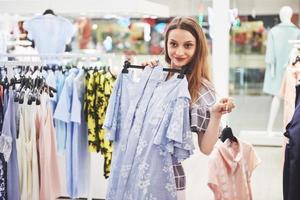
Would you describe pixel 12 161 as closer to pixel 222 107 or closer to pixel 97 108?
pixel 97 108

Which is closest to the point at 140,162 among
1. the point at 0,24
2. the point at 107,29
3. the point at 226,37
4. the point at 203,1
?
the point at 0,24

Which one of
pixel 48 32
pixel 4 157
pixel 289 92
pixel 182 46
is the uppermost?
pixel 48 32

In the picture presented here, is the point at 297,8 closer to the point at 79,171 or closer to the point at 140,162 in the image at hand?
the point at 79,171

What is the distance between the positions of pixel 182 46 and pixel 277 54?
528cm

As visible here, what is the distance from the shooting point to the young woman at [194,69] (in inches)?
97.2

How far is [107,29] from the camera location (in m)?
12.0

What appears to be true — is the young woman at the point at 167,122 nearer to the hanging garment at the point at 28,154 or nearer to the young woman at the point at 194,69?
the young woman at the point at 194,69

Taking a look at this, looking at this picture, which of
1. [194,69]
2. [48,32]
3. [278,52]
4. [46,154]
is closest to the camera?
[194,69]

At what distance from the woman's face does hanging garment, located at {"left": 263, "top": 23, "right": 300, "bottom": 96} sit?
5.20 meters

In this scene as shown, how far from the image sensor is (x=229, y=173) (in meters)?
3.04

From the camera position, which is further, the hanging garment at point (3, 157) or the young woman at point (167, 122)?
the hanging garment at point (3, 157)

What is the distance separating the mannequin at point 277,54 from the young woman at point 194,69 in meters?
5.15

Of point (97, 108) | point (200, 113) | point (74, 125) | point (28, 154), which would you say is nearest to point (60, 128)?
point (74, 125)

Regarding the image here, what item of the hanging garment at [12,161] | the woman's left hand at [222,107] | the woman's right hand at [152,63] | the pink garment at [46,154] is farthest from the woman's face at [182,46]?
the pink garment at [46,154]
